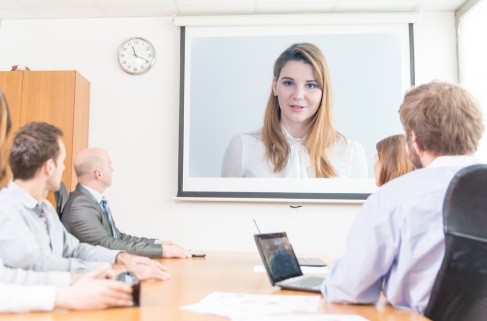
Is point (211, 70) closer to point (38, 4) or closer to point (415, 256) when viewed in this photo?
point (38, 4)

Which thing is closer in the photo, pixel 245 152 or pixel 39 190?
pixel 39 190

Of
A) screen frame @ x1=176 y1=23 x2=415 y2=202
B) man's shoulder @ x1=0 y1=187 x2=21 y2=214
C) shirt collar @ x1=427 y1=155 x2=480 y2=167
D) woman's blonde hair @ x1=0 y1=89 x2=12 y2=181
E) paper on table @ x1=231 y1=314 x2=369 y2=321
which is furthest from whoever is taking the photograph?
screen frame @ x1=176 y1=23 x2=415 y2=202

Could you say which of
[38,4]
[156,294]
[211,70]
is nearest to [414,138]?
[156,294]

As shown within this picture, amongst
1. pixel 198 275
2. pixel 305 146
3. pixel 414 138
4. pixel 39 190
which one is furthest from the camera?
pixel 305 146

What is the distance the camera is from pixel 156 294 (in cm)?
143

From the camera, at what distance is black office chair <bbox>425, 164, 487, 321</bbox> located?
1.08m

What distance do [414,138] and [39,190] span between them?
1278 millimetres

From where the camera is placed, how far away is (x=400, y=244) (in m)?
1.20

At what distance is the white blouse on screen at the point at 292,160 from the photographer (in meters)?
3.84

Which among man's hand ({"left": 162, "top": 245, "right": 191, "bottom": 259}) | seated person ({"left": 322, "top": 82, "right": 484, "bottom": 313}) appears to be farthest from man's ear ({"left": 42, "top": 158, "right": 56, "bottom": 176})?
seated person ({"left": 322, "top": 82, "right": 484, "bottom": 313})

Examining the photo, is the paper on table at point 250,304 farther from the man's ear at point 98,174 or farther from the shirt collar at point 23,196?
the man's ear at point 98,174

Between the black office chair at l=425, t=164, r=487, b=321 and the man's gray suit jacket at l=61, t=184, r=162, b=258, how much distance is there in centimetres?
160

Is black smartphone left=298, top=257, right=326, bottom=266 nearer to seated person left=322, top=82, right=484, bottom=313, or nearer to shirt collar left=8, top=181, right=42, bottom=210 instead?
seated person left=322, top=82, right=484, bottom=313

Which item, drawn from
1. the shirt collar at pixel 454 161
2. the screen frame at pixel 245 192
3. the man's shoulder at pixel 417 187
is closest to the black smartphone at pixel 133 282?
the man's shoulder at pixel 417 187
